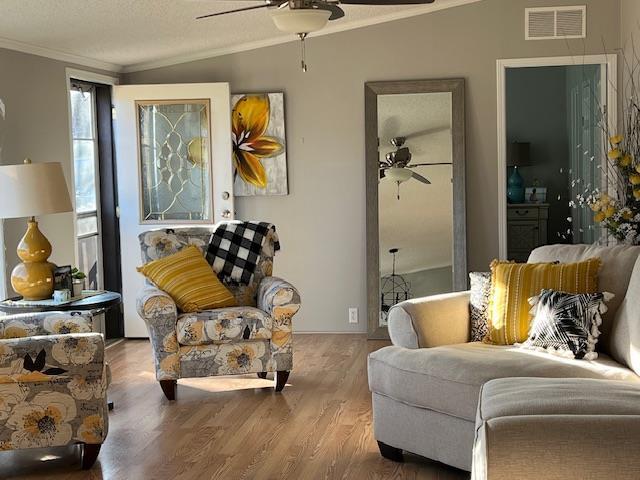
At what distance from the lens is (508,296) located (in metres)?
4.34

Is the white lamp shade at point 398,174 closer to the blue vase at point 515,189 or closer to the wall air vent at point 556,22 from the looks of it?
the wall air vent at point 556,22

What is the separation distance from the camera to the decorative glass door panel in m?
7.33

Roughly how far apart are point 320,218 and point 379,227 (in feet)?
1.63

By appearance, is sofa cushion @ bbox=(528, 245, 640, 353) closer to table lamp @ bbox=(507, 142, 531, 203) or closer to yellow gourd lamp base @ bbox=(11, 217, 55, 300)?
yellow gourd lamp base @ bbox=(11, 217, 55, 300)

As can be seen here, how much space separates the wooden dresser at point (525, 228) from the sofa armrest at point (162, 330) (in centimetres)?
506

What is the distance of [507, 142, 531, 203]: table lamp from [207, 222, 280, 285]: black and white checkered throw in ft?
14.1

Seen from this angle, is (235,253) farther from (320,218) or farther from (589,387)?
(589,387)

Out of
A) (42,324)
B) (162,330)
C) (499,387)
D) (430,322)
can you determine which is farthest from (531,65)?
(499,387)

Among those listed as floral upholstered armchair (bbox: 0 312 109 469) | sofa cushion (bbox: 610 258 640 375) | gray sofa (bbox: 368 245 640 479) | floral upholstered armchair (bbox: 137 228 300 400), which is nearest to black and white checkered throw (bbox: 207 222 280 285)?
floral upholstered armchair (bbox: 137 228 300 400)

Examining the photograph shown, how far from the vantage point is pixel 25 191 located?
4945 mm

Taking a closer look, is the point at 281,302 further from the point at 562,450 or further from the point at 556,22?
the point at 556,22

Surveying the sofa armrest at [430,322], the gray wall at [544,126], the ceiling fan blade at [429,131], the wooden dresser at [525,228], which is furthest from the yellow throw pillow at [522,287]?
the gray wall at [544,126]

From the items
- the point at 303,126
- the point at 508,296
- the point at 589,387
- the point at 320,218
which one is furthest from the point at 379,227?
the point at 589,387

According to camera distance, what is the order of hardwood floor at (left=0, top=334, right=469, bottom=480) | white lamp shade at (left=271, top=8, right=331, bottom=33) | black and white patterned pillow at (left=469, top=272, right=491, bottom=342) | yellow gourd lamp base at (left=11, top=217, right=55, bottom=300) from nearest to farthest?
white lamp shade at (left=271, top=8, right=331, bottom=33)
hardwood floor at (left=0, top=334, right=469, bottom=480)
black and white patterned pillow at (left=469, top=272, right=491, bottom=342)
yellow gourd lamp base at (left=11, top=217, right=55, bottom=300)
